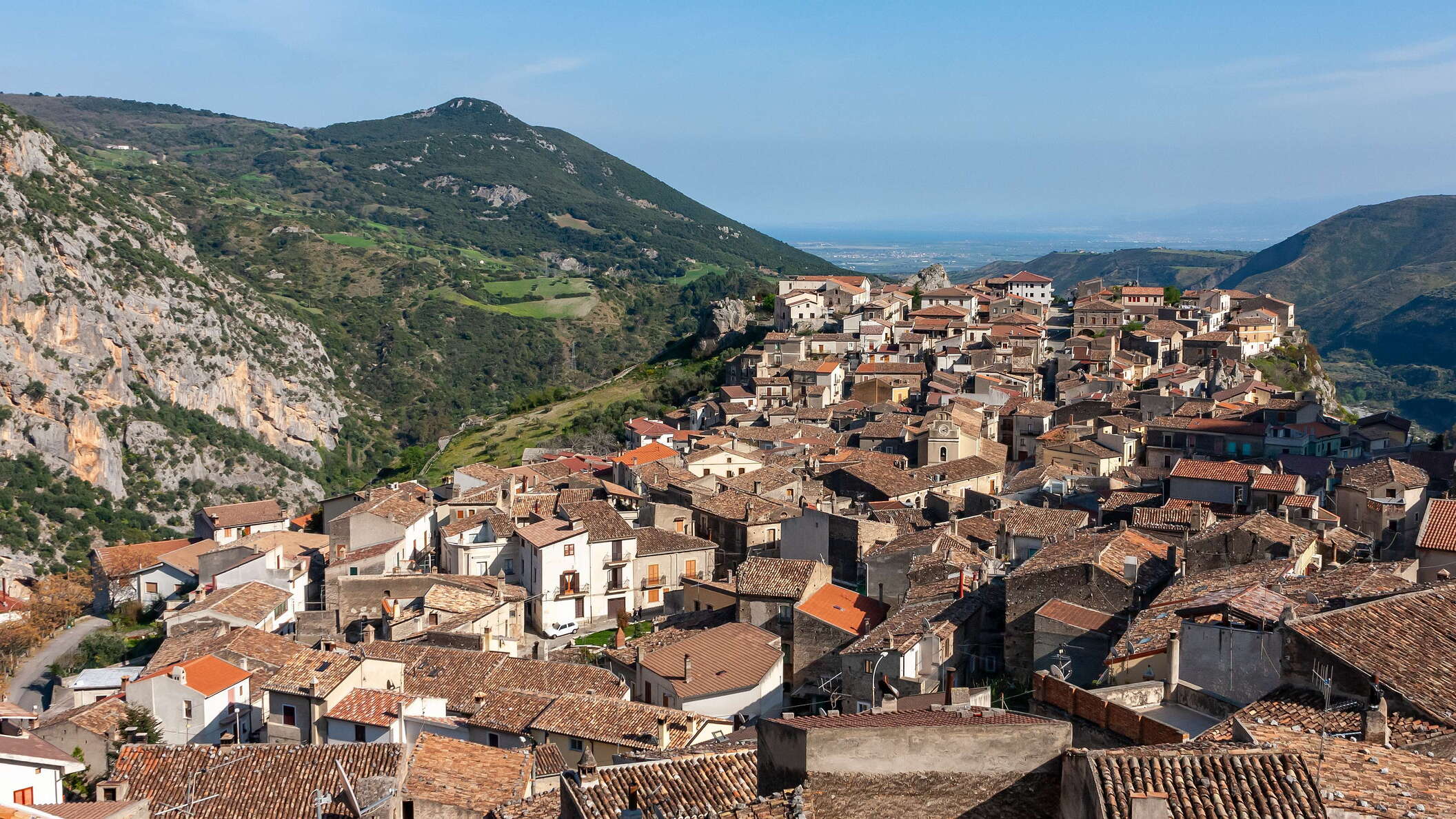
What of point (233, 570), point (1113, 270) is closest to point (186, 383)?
point (233, 570)

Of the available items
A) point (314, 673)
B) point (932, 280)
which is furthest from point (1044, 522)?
point (932, 280)

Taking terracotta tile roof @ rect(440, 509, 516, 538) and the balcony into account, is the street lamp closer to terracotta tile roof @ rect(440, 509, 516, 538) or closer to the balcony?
the balcony

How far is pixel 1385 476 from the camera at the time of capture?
27.0m

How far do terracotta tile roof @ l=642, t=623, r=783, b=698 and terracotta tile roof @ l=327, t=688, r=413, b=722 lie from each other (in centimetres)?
443

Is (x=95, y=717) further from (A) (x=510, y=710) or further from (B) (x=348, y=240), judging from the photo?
(B) (x=348, y=240)

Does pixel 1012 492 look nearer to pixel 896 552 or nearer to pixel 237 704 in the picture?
pixel 896 552

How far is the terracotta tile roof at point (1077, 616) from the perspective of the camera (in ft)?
63.4

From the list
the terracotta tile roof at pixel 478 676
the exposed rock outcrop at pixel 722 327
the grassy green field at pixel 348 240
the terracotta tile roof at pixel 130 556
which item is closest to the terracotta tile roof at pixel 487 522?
the terracotta tile roof at pixel 478 676

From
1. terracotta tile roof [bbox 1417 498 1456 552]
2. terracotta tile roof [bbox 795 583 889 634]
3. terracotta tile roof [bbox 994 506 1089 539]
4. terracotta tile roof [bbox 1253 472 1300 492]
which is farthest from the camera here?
terracotta tile roof [bbox 1253 472 1300 492]

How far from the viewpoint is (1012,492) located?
36.9m

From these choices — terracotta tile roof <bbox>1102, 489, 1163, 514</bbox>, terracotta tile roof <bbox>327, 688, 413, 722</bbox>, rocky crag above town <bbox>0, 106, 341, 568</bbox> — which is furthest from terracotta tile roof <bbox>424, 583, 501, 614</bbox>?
rocky crag above town <bbox>0, 106, 341, 568</bbox>

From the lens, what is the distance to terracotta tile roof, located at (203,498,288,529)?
4691 cm

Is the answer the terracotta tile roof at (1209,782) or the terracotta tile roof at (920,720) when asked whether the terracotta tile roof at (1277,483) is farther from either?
the terracotta tile roof at (1209,782)

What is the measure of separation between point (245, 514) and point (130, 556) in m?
4.65
